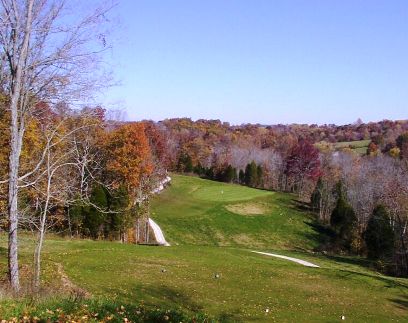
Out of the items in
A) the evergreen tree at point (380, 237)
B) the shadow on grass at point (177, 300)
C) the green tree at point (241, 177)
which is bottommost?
the evergreen tree at point (380, 237)

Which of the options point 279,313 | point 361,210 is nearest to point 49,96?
point 279,313

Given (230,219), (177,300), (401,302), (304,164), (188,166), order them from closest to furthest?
1. (177,300)
2. (401,302)
3. (230,219)
4. (304,164)
5. (188,166)

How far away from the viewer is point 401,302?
1986 centimetres

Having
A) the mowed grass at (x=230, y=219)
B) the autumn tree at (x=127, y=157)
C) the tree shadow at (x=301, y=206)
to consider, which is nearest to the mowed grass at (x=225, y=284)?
the autumn tree at (x=127, y=157)

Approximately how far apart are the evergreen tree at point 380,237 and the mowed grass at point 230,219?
666cm

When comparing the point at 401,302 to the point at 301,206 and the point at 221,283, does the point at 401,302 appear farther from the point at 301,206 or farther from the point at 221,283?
the point at 301,206

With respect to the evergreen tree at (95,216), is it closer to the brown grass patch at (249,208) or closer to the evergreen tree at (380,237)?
the brown grass patch at (249,208)

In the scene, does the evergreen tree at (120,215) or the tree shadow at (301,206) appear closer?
the evergreen tree at (120,215)

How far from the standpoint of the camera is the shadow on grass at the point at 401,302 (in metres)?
19.2

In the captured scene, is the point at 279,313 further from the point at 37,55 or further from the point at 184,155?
the point at 184,155

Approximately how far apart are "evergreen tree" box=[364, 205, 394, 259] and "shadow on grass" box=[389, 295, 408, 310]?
19.6m

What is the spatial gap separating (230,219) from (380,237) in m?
15.8

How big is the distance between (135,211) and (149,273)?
16977mm

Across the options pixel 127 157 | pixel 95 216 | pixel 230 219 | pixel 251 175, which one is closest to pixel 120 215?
pixel 95 216
